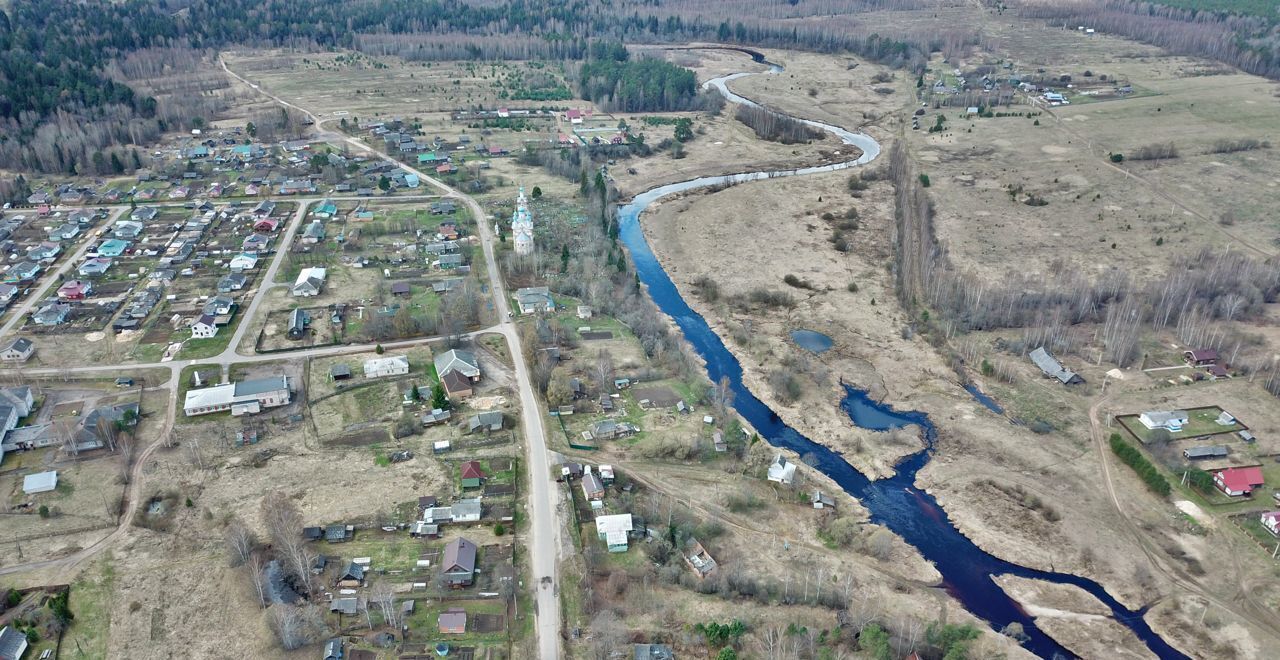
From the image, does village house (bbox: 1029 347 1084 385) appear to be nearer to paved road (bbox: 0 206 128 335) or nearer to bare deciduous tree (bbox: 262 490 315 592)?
bare deciduous tree (bbox: 262 490 315 592)

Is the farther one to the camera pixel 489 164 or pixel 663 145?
pixel 663 145

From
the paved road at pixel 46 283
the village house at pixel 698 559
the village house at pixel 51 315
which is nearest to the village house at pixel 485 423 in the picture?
the village house at pixel 698 559

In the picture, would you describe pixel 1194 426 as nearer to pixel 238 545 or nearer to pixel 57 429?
pixel 238 545

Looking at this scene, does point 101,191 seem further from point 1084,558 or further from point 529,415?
point 1084,558

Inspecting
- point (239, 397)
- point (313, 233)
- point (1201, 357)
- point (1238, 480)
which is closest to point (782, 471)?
point (1238, 480)

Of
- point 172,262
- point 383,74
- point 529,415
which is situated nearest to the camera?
point 529,415

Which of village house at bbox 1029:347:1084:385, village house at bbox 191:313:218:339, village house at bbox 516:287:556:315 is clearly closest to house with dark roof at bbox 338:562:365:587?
village house at bbox 516:287:556:315

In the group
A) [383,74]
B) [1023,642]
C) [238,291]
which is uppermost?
[383,74]

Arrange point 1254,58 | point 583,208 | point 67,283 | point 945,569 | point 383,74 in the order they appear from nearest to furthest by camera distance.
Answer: point 945,569, point 67,283, point 583,208, point 1254,58, point 383,74

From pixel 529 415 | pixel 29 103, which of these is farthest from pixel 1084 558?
pixel 29 103
